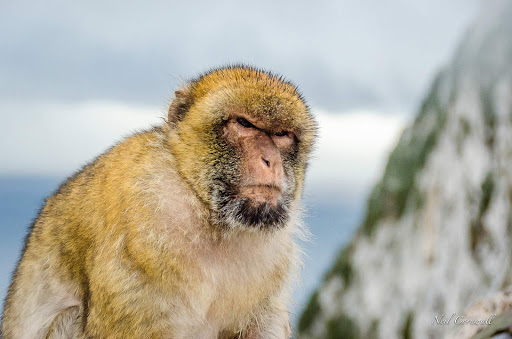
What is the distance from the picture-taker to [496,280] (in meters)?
15.6

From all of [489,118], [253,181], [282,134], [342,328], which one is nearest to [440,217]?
[489,118]

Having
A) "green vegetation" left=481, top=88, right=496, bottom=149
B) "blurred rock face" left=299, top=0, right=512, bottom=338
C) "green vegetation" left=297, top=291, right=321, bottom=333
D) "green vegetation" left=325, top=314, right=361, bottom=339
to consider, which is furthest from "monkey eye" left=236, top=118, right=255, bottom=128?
"green vegetation" left=297, top=291, right=321, bottom=333

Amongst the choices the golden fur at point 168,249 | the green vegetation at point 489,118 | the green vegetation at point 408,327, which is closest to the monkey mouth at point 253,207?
the golden fur at point 168,249

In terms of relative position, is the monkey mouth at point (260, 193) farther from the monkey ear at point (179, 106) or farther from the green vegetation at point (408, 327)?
the green vegetation at point (408, 327)

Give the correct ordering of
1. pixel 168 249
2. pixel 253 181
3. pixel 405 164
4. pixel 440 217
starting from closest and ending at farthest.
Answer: pixel 253 181 < pixel 168 249 < pixel 440 217 < pixel 405 164

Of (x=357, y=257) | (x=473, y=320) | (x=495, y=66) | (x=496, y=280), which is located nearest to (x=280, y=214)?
(x=473, y=320)

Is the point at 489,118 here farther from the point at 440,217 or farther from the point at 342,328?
the point at 342,328

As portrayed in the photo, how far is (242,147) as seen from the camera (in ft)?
13.0

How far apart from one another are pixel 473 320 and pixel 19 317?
10.3ft

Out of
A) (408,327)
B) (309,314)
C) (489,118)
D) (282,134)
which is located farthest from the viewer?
(309,314)

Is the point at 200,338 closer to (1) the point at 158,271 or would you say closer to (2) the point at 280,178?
(1) the point at 158,271

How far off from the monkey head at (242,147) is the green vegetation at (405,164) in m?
17.7

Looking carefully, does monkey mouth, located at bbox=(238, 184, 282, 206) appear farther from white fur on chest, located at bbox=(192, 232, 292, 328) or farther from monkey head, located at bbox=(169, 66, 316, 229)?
white fur on chest, located at bbox=(192, 232, 292, 328)

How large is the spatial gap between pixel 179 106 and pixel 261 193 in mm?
915
